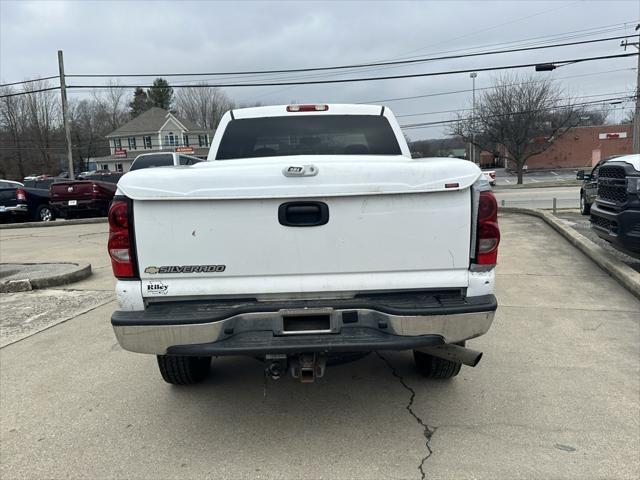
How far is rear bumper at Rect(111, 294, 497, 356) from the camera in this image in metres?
2.68

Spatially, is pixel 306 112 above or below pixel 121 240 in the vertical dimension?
above

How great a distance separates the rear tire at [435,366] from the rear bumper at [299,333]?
93cm

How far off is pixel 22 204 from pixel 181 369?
15.8 metres

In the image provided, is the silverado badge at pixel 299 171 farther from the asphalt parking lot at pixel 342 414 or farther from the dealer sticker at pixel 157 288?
the asphalt parking lot at pixel 342 414

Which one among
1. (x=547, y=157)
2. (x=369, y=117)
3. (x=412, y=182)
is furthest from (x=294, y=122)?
(x=547, y=157)

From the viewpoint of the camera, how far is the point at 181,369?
12.0ft

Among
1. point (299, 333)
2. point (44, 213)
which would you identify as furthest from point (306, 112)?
point (44, 213)

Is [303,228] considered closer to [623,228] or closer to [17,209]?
[623,228]

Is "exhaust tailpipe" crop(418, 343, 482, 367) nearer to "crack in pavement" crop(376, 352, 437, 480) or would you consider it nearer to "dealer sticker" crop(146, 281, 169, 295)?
"crack in pavement" crop(376, 352, 437, 480)

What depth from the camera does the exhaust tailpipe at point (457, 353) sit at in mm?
3028

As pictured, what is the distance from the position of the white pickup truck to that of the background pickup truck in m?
16.3

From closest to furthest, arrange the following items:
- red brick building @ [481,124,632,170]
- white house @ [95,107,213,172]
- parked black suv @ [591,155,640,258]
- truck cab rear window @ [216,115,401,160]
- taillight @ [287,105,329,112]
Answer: truck cab rear window @ [216,115,401,160] < taillight @ [287,105,329,112] < parked black suv @ [591,155,640,258] < red brick building @ [481,124,632,170] < white house @ [95,107,213,172]

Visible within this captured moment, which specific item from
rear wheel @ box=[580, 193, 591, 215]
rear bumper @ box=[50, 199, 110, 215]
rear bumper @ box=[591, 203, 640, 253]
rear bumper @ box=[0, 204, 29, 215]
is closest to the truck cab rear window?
rear bumper @ box=[591, 203, 640, 253]

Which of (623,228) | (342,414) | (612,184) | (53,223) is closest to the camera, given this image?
(342,414)
